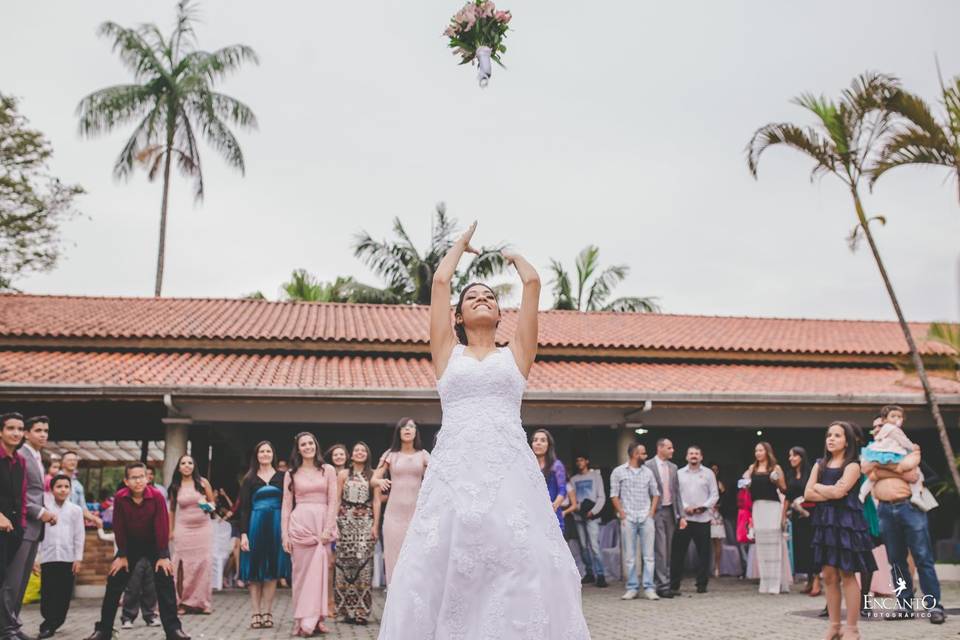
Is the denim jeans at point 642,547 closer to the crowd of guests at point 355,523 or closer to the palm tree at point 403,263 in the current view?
the crowd of guests at point 355,523

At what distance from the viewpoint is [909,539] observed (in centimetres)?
863

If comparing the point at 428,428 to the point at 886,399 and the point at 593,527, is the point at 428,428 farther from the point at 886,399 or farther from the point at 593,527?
the point at 886,399

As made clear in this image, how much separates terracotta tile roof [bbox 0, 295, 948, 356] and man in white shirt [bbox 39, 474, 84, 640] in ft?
24.5

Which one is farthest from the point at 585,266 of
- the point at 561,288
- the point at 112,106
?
the point at 112,106

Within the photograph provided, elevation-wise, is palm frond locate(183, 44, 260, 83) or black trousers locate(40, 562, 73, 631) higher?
palm frond locate(183, 44, 260, 83)

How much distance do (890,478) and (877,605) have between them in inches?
65.8

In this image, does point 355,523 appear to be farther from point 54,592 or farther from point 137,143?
point 137,143

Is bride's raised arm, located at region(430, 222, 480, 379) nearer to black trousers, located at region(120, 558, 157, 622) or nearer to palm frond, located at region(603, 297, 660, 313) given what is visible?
black trousers, located at region(120, 558, 157, 622)

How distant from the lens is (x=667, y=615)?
970cm

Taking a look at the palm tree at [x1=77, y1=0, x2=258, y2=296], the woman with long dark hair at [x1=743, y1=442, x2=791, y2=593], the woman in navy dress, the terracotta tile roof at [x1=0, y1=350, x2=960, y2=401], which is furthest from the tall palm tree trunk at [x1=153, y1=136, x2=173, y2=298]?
the woman in navy dress

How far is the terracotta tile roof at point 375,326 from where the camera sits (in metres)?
17.4

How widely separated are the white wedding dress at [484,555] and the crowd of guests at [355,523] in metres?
4.06
